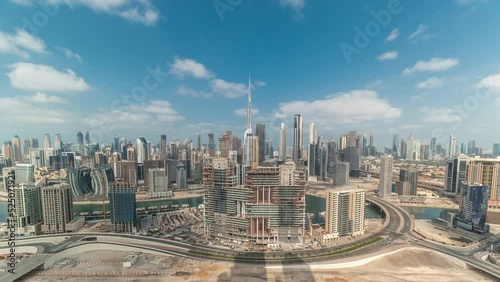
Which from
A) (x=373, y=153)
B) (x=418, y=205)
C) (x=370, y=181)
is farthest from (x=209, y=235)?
(x=373, y=153)

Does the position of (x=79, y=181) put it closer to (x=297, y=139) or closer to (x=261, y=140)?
(x=261, y=140)

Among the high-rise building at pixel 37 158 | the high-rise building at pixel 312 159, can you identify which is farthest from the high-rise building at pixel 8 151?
the high-rise building at pixel 312 159

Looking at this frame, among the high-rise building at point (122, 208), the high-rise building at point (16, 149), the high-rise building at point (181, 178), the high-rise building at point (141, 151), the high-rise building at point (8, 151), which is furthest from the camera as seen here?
the high-rise building at point (141, 151)

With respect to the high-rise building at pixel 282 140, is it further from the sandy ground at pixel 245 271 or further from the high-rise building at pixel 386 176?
the sandy ground at pixel 245 271

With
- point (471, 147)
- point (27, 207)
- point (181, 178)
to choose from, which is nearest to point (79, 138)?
point (181, 178)

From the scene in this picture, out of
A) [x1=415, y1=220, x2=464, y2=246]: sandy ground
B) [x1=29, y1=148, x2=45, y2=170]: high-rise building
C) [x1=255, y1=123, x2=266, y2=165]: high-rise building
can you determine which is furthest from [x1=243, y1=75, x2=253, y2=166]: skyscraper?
[x1=29, y1=148, x2=45, y2=170]: high-rise building
